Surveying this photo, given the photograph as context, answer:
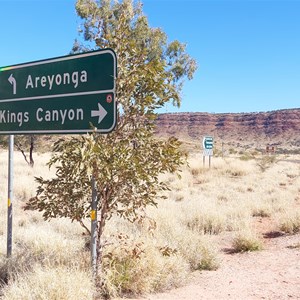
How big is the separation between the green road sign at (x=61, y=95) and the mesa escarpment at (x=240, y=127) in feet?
345

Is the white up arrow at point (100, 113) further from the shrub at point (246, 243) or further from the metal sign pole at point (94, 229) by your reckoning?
the shrub at point (246, 243)

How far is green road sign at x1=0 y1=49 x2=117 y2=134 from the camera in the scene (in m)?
4.12

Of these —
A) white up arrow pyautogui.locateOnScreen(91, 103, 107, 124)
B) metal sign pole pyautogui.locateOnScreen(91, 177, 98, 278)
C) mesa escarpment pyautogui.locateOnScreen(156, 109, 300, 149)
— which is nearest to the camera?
white up arrow pyautogui.locateOnScreen(91, 103, 107, 124)

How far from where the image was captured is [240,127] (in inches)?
4774

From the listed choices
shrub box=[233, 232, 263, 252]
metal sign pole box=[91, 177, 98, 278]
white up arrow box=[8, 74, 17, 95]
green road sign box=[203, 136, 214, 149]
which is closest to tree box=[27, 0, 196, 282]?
metal sign pole box=[91, 177, 98, 278]

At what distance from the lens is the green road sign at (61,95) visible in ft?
13.5

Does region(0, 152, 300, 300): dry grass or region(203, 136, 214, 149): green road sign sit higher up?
region(203, 136, 214, 149): green road sign

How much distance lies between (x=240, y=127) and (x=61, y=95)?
394 ft

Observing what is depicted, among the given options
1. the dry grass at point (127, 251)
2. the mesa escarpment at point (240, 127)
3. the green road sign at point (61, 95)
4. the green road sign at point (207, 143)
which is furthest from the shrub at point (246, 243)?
the mesa escarpment at point (240, 127)

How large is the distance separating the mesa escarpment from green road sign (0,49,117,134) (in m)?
105

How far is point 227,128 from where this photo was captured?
397 feet

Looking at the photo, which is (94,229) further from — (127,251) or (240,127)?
(240,127)

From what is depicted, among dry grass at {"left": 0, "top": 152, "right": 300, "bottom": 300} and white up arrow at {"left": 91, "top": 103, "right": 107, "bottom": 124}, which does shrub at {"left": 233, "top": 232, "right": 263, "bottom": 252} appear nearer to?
dry grass at {"left": 0, "top": 152, "right": 300, "bottom": 300}

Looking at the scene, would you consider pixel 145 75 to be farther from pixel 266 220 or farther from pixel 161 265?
pixel 266 220
